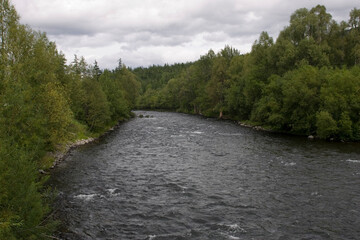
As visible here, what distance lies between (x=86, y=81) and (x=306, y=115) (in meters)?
45.7

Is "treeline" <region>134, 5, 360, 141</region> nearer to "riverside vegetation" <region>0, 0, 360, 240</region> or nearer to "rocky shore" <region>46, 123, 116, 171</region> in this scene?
"riverside vegetation" <region>0, 0, 360, 240</region>

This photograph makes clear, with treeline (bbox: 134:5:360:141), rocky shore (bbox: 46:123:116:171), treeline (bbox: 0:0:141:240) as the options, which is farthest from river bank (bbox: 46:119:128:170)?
treeline (bbox: 134:5:360:141)

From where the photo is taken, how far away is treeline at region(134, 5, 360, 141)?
2076 inches

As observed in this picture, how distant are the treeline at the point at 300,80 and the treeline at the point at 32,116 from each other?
37656 mm

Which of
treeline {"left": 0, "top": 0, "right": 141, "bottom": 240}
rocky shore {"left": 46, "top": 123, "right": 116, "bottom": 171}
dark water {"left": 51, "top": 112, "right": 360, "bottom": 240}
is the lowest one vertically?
dark water {"left": 51, "top": 112, "right": 360, "bottom": 240}

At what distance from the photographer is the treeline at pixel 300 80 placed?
173 feet

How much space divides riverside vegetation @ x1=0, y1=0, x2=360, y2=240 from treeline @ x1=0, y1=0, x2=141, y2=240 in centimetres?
7

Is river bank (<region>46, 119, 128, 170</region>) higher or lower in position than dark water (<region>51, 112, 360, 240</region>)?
higher

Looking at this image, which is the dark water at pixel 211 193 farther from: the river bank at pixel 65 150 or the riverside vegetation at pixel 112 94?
the riverside vegetation at pixel 112 94

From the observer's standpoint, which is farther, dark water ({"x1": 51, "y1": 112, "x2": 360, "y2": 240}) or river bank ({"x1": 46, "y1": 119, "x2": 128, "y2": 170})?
river bank ({"x1": 46, "y1": 119, "x2": 128, "y2": 170})

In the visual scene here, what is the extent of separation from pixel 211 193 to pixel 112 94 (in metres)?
58.2

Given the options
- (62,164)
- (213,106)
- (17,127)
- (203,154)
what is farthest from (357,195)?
(213,106)

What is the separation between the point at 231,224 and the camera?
64.6 ft

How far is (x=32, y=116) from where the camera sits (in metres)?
24.7
